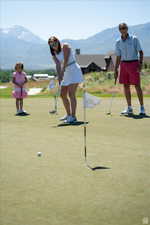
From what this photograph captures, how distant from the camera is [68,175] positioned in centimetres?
429

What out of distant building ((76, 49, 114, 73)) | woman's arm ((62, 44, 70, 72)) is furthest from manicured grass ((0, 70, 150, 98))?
distant building ((76, 49, 114, 73))

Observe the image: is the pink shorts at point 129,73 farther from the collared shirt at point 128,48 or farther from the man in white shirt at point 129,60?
the collared shirt at point 128,48

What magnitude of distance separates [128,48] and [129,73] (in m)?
0.54

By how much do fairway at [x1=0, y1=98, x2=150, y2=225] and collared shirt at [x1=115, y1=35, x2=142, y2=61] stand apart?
2130 millimetres

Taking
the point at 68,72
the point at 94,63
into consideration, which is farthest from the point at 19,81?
the point at 94,63

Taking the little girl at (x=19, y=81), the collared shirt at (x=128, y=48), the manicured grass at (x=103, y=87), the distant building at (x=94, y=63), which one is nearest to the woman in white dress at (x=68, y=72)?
Result: the collared shirt at (x=128, y=48)

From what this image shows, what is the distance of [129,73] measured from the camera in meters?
9.16

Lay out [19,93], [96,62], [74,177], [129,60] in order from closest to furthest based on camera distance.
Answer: [74,177] < [129,60] < [19,93] < [96,62]

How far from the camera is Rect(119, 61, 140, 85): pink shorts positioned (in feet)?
29.8

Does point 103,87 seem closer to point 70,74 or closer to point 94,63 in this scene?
point 70,74

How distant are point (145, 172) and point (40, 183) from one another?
3.43 feet

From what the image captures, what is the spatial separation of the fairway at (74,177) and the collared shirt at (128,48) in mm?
2130

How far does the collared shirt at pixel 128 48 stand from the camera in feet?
29.2

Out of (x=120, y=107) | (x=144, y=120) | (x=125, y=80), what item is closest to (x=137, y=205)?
(x=144, y=120)
